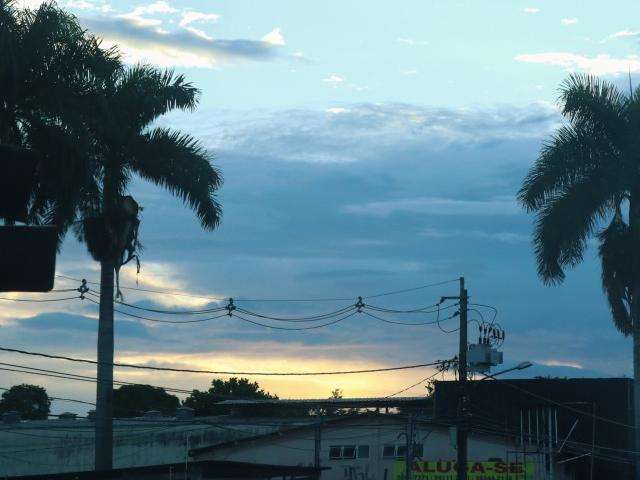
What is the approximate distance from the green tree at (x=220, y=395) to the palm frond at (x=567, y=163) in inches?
1922

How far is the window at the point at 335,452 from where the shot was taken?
48469 millimetres

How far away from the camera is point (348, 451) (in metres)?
48.6

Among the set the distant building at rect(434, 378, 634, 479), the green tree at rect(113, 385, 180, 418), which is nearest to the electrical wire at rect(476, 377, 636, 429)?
the distant building at rect(434, 378, 634, 479)

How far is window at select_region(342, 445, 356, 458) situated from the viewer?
159 feet

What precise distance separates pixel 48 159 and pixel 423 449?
2628cm

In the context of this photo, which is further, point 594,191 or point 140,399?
point 140,399

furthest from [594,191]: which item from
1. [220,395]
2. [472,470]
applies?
[220,395]

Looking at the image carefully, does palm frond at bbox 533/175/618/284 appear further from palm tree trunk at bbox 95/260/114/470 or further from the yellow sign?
palm tree trunk at bbox 95/260/114/470

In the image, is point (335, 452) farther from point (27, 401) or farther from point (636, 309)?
point (27, 401)

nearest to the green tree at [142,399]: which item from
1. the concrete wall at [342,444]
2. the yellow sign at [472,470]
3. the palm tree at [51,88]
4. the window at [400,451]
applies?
the concrete wall at [342,444]

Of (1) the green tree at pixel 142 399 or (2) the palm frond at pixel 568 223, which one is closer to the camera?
(2) the palm frond at pixel 568 223

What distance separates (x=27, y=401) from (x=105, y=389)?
62.1 meters

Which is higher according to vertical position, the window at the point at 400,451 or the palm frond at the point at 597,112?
the palm frond at the point at 597,112

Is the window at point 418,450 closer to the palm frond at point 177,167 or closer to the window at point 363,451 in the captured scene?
the window at point 363,451
